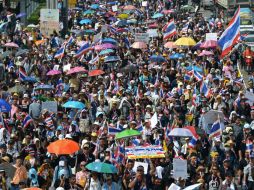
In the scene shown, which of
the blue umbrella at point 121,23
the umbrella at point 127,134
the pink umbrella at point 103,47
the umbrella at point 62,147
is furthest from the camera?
the blue umbrella at point 121,23

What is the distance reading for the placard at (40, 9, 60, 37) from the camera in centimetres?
4747

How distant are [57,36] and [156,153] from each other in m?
20.9

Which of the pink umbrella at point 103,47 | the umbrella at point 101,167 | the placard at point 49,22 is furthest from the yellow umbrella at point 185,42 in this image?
the umbrella at point 101,167

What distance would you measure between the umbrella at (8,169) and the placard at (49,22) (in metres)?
23.7

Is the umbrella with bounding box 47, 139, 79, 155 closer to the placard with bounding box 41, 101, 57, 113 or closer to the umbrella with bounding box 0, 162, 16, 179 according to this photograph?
the umbrella with bounding box 0, 162, 16, 179

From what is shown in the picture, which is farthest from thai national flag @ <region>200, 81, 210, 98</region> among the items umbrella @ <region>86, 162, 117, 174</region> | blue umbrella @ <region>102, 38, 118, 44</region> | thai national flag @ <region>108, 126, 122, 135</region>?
umbrella @ <region>86, 162, 117, 174</region>

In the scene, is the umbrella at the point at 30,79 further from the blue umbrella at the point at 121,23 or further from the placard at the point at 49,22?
the blue umbrella at the point at 121,23

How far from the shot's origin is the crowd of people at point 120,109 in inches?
960

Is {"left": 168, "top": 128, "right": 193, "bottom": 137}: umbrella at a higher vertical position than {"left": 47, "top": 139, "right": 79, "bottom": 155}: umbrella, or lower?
lower

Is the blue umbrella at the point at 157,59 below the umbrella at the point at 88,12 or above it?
above

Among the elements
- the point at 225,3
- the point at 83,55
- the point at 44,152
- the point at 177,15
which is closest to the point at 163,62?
the point at 83,55

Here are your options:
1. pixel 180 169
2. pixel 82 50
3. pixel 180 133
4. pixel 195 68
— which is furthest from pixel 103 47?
pixel 180 169

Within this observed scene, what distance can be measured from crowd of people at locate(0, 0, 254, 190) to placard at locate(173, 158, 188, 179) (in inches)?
8.0

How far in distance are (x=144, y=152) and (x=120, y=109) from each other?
5.89 meters
